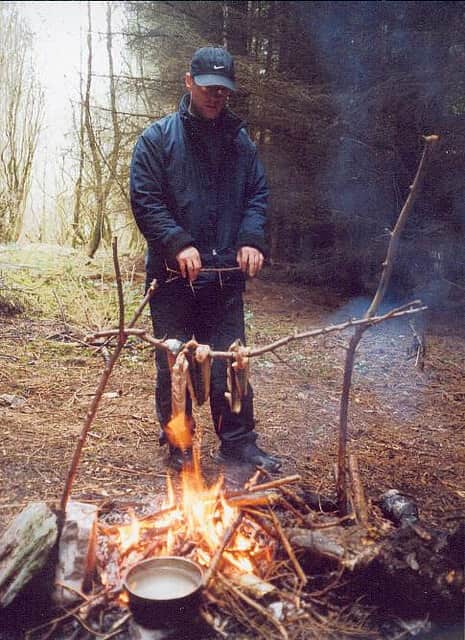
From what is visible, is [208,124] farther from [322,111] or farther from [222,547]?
[322,111]

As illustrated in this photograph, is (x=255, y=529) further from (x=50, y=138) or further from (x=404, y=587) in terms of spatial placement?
(x=50, y=138)

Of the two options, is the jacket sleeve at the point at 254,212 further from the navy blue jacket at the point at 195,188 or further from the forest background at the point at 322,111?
the forest background at the point at 322,111

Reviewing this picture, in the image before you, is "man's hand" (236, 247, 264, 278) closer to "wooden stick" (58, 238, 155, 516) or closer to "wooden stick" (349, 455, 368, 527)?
"wooden stick" (58, 238, 155, 516)

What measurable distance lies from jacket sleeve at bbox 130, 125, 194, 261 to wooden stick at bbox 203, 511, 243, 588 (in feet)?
4.52

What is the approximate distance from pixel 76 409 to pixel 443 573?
9.86ft

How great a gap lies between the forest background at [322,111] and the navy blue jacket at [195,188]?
1.73 metres

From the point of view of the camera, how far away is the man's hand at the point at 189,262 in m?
2.90

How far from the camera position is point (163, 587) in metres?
2.23

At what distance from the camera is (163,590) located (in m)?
2.22

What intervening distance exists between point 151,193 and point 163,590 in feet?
6.54

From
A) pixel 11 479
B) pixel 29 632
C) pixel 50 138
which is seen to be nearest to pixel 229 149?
pixel 11 479

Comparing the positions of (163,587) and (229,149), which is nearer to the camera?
(163,587)

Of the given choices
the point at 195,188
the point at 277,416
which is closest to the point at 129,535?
the point at 195,188

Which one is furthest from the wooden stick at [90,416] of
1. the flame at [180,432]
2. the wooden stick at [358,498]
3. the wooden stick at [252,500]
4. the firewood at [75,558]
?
the wooden stick at [358,498]
